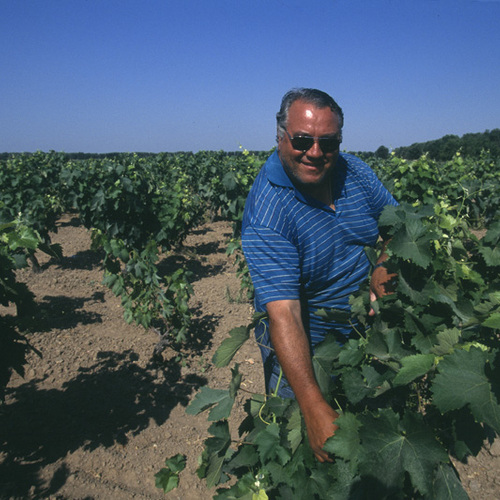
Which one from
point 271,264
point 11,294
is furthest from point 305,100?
point 11,294

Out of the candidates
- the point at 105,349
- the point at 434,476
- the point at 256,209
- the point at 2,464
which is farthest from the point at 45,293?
the point at 434,476

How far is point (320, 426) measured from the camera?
1291mm

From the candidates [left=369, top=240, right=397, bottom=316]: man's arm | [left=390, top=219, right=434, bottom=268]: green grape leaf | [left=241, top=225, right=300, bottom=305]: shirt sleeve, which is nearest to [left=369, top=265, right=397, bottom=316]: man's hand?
[left=369, top=240, right=397, bottom=316]: man's arm

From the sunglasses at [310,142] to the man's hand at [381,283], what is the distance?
0.58 m

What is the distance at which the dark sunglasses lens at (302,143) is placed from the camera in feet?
5.65

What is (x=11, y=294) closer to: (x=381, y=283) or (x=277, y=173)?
(x=277, y=173)

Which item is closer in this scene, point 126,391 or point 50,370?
point 126,391

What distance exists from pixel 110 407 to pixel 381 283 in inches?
124

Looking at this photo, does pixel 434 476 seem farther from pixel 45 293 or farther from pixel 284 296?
pixel 45 293

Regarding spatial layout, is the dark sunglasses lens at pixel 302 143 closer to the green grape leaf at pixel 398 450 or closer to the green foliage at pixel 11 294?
the green grape leaf at pixel 398 450

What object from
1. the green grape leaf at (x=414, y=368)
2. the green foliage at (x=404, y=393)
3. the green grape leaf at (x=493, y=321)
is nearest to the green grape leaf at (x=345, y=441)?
the green foliage at (x=404, y=393)

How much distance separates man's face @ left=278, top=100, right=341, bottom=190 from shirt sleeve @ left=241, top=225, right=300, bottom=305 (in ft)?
1.10

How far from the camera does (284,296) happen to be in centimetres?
156

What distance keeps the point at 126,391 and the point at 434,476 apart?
133 inches
